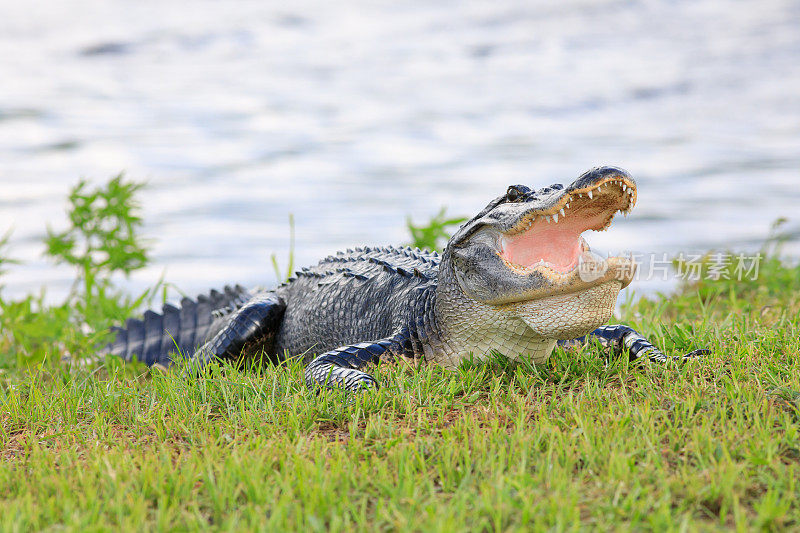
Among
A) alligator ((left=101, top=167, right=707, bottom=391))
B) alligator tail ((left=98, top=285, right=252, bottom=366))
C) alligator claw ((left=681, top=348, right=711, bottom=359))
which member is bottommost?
alligator tail ((left=98, top=285, right=252, bottom=366))

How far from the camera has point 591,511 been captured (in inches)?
86.9

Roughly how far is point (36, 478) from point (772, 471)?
2443 millimetres

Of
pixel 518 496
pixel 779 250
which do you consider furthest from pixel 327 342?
pixel 779 250

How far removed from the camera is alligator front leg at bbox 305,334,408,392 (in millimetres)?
3270

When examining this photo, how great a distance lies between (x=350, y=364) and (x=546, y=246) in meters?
1.10

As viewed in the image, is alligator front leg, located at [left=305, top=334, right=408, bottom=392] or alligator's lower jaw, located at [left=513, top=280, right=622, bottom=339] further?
alligator front leg, located at [left=305, top=334, right=408, bottom=392]

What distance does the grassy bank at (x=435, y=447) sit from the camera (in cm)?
221

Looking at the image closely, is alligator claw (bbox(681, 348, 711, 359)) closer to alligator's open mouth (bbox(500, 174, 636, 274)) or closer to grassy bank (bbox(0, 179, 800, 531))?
grassy bank (bbox(0, 179, 800, 531))

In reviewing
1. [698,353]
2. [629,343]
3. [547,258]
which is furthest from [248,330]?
[698,353]

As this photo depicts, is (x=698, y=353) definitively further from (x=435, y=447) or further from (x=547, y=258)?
(x=435, y=447)

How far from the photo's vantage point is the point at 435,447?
104 inches

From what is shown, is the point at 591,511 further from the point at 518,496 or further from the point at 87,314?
the point at 87,314

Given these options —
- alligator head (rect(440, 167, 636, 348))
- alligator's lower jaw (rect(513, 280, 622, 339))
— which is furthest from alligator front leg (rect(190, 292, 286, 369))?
alligator's lower jaw (rect(513, 280, 622, 339))

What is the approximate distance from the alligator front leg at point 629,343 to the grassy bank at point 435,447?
0.11 meters
